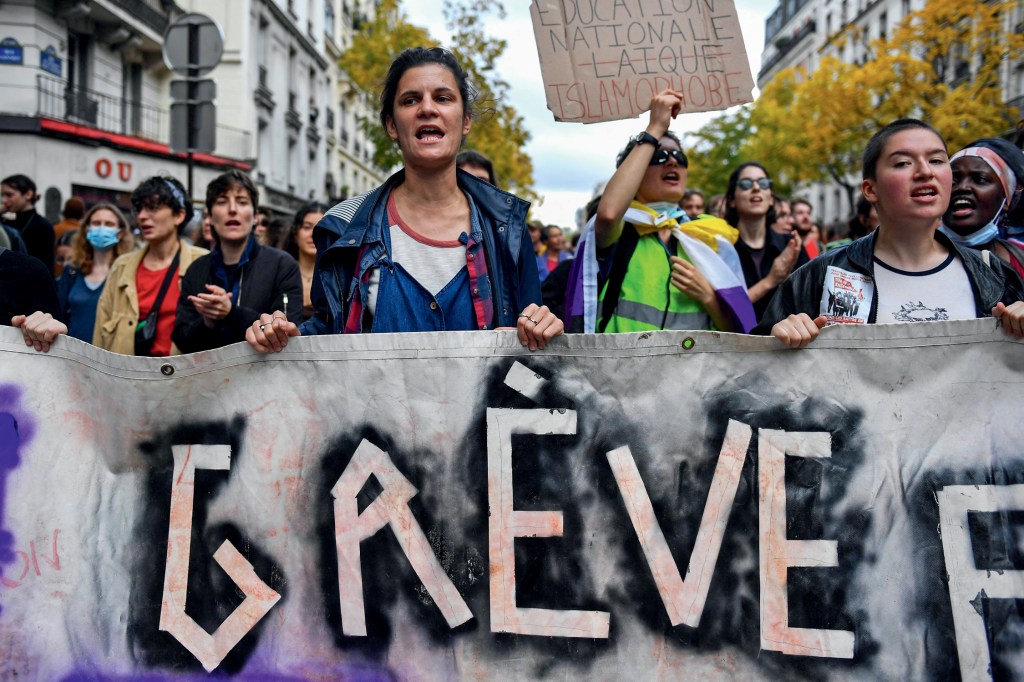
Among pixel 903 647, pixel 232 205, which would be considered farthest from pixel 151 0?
pixel 903 647

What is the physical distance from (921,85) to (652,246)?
25.3 meters

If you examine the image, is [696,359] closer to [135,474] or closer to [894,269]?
[894,269]

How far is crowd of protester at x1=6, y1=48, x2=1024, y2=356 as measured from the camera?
8.45ft

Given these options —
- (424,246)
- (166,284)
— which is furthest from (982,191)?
(166,284)

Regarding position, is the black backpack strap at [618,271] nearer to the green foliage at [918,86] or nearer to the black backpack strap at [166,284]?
the black backpack strap at [166,284]

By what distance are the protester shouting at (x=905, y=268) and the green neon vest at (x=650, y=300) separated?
56 cm

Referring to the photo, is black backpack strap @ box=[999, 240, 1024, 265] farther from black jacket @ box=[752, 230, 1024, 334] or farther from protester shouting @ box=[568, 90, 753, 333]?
protester shouting @ box=[568, 90, 753, 333]

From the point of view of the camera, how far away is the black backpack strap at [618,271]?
3.28m

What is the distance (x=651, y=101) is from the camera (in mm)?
3164

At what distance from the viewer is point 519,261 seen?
2.66 meters

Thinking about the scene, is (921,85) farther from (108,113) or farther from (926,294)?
(926,294)

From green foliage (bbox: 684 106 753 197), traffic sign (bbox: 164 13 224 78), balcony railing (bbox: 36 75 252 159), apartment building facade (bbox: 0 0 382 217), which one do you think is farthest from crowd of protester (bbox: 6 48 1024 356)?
green foliage (bbox: 684 106 753 197)

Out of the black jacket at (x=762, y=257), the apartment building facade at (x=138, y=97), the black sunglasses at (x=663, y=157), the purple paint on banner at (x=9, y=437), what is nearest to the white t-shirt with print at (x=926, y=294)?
the black sunglasses at (x=663, y=157)

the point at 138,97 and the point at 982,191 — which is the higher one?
the point at 138,97
